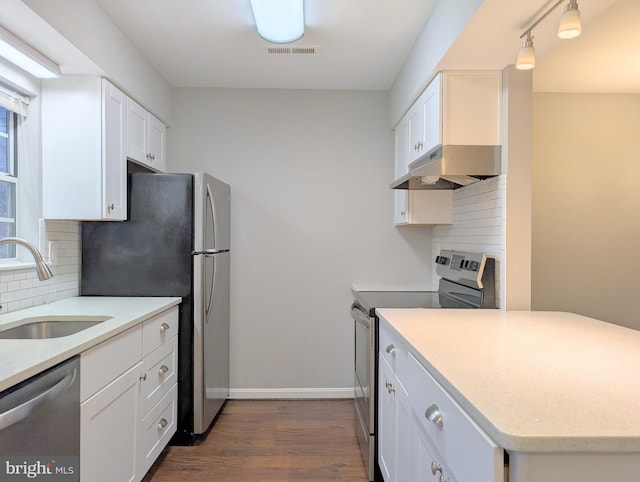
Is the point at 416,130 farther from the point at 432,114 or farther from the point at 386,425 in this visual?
the point at 386,425

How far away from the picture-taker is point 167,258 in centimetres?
253

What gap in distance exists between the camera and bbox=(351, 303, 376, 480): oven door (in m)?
2.16

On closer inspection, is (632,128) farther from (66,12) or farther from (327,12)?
(66,12)

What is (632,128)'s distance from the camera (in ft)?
9.45

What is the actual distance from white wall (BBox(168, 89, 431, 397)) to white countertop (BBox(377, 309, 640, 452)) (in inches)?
60.0

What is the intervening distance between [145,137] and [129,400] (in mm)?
1807

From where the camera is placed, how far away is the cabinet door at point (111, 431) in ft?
4.93

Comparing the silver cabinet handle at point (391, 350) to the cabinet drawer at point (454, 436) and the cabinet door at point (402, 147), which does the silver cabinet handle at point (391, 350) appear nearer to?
the cabinet drawer at point (454, 436)

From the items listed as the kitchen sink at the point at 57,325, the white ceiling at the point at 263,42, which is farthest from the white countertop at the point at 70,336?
the white ceiling at the point at 263,42

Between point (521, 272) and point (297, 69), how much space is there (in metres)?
2.06

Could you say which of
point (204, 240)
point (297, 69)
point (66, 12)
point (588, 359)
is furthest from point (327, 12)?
point (588, 359)


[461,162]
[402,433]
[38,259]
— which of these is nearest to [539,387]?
[402,433]

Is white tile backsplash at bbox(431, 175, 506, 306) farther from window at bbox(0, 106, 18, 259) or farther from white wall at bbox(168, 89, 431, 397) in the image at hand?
window at bbox(0, 106, 18, 259)

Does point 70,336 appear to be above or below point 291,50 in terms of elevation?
below
